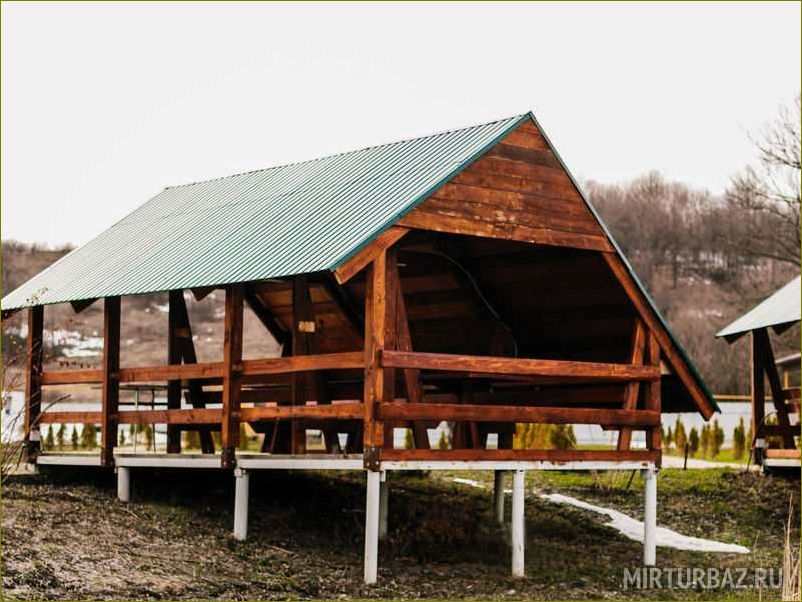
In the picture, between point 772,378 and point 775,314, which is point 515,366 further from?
point 772,378

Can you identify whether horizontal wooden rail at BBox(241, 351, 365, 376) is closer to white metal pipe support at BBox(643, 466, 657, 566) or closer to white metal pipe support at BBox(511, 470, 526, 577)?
white metal pipe support at BBox(511, 470, 526, 577)

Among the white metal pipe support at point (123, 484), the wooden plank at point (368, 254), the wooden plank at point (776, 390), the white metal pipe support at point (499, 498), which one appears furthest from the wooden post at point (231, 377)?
the wooden plank at point (776, 390)

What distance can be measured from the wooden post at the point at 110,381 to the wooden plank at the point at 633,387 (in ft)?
22.4

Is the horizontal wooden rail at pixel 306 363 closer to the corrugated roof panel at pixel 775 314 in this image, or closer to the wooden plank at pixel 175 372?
the wooden plank at pixel 175 372

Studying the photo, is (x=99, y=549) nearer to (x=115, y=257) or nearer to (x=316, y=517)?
(x=316, y=517)

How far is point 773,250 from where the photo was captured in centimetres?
4869

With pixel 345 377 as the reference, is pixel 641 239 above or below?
above

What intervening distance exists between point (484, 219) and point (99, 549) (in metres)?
5.64

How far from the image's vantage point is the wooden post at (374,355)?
1583 cm

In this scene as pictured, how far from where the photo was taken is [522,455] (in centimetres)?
1733

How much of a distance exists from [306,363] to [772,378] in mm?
11201

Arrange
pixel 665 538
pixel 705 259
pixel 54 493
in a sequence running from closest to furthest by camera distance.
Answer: pixel 54 493, pixel 665 538, pixel 705 259

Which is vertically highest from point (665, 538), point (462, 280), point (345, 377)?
point (462, 280)

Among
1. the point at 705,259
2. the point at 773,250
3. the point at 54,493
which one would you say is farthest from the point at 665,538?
the point at 705,259
